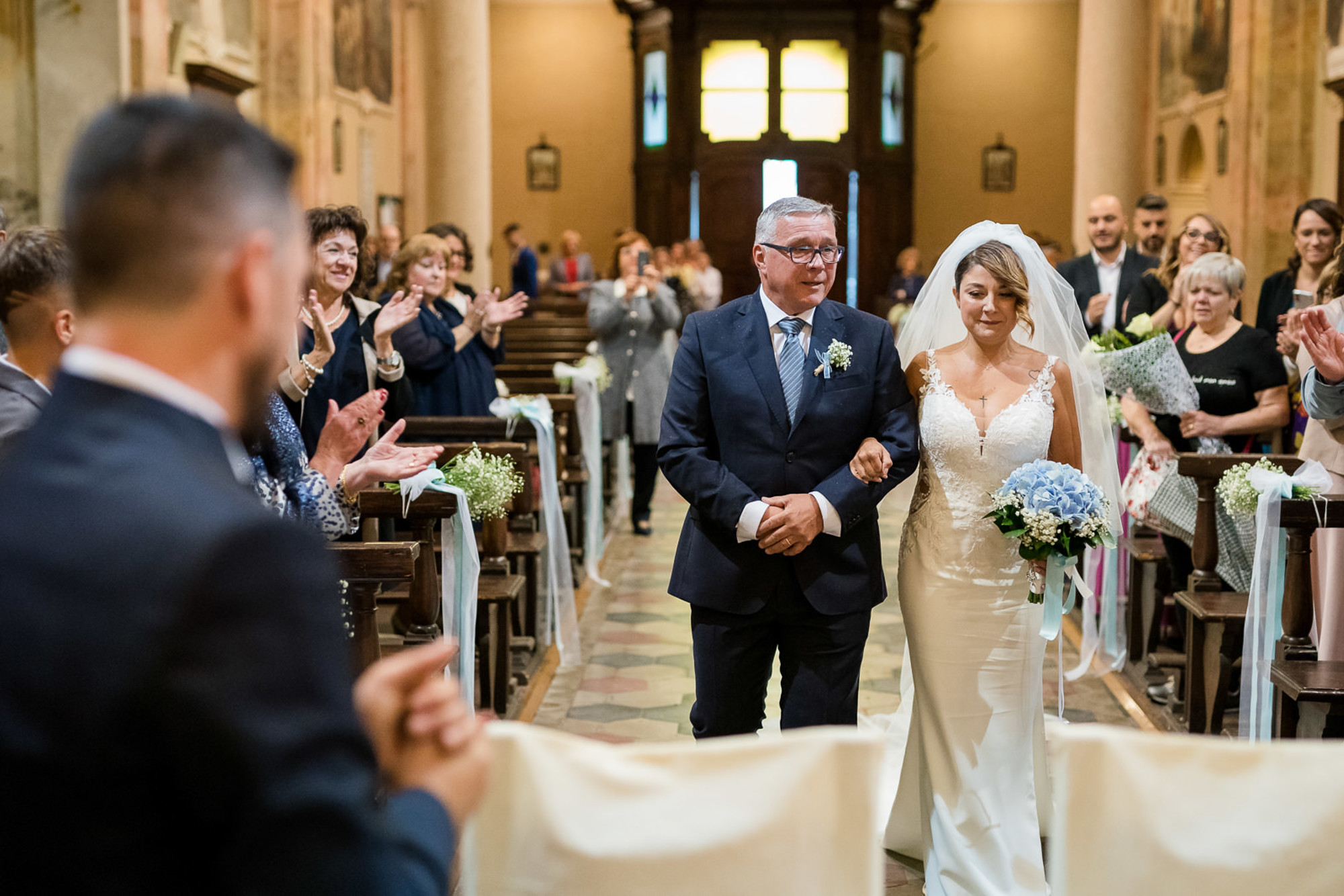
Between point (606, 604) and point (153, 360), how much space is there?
6.29m

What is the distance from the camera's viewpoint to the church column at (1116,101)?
12.6 meters

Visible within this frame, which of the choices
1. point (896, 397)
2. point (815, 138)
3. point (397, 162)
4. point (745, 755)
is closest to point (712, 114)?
point (815, 138)

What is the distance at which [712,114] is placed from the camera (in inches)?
825

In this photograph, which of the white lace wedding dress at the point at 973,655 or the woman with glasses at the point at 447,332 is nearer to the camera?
the white lace wedding dress at the point at 973,655

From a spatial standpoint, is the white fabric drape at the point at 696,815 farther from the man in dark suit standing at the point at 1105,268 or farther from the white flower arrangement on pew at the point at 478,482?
the man in dark suit standing at the point at 1105,268


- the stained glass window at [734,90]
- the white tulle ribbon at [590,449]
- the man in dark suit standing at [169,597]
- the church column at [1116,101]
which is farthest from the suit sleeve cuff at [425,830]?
the stained glass window at [734,90]

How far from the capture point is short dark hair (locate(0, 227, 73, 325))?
2.72 metres

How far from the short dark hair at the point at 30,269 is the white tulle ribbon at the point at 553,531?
127 inches

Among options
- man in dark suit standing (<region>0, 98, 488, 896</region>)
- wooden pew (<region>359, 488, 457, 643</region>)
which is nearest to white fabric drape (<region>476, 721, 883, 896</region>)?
man in dark suit standing (<region>0, 98, 488, 896</region>)

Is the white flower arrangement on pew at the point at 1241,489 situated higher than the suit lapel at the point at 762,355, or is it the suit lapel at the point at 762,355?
the suit lapel at the point at 762,355

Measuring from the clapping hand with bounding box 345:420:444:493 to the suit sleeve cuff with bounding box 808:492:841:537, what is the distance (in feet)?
3.06

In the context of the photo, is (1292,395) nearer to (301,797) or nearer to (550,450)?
(550,450)

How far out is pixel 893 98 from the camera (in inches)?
827

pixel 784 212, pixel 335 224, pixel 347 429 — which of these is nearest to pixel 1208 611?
pixel 784 212
